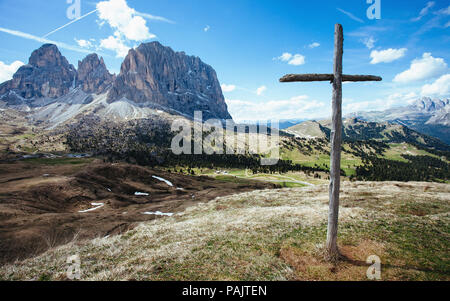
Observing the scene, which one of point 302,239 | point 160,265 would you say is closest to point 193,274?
point 160,265

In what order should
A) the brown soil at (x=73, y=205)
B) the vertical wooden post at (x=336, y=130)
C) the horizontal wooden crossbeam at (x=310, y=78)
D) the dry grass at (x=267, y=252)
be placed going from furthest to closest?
the brown soil at (x=73, y=205) < the horizontal wooden crossbeam at (x=310, y=78) < the vertical wooden post at (x=336, y=130) < the dry grass at (x=267, y=252)

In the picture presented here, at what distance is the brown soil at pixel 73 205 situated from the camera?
2073 cm

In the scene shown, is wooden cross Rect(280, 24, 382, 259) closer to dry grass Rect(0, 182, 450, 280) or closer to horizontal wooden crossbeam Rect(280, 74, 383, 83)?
horizontal wooden crossbeam Rect(280, 74, 383, 83)

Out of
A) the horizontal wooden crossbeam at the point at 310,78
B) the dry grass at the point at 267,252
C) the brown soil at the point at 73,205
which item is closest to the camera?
the dry grass at the point at 267,252

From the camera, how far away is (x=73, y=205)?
4209cm

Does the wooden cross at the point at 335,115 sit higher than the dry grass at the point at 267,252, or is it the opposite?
the wooden cross at the point at 335,115

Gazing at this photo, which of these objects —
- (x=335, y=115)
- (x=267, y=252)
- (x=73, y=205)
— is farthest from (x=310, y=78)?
(x=73, y=205)

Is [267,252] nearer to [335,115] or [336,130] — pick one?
[336,130]

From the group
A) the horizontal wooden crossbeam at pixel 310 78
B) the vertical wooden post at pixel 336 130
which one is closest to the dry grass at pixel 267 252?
the vertical wooden post at pixel 336 130

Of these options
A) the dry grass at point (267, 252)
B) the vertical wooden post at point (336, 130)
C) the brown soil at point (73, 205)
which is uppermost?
the vertical wooden post at point (336, 130)

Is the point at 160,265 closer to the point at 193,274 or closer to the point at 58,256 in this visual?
the point at 193,274

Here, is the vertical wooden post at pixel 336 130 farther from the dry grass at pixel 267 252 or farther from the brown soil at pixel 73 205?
the brown soil at pixel 73 205

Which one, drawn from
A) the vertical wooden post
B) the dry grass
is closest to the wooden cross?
the vertical wooden post
